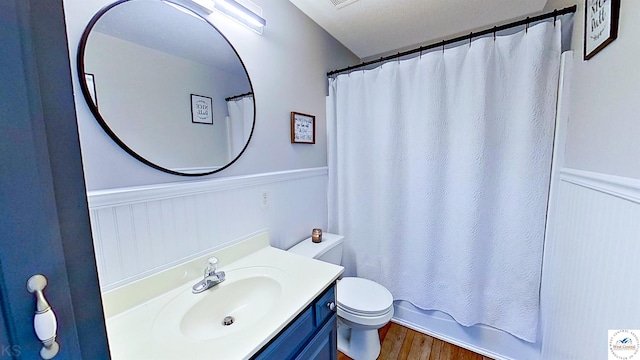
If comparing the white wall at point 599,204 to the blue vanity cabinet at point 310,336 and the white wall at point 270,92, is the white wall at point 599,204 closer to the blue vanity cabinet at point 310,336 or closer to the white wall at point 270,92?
the blue vanity cabinet at point 310,336

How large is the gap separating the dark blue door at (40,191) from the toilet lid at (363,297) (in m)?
1.26

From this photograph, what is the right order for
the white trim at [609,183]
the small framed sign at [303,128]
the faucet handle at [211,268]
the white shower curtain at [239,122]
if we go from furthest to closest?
the small framed sign at [303,128] → the white shower curtain at [239,122] → the faucet handle at [211,268] → the white trim at [609,183]

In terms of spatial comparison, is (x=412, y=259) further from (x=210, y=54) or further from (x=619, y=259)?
(x=210, y=54)

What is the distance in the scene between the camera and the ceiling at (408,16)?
1.51 meters

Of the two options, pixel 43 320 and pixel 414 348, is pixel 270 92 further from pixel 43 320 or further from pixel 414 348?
pixel 414 348

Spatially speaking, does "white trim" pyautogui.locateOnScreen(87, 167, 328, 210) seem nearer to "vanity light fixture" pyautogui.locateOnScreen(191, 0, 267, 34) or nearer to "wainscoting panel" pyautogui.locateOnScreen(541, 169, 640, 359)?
"vanity light fixture" pyautogui.locateOnScreen(191, 0, 267, 34)

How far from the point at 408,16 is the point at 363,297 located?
1.86 metres

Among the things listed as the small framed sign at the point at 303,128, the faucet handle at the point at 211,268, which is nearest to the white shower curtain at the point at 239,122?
the small framed sign at the point at 303,128

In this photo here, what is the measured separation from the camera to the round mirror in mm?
846

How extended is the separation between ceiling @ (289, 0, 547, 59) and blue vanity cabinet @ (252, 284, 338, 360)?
166 cm

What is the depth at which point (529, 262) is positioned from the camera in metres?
1.37

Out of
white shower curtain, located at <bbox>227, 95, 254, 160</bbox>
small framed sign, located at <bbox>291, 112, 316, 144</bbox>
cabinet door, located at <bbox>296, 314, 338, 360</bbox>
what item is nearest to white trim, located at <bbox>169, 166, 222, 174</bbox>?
white shower curtain, located at <bbox>227, 95, 254, 160</bbox>

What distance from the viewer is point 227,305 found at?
105cm

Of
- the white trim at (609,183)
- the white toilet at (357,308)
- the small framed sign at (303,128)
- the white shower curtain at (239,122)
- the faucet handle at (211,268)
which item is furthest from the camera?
the small framed sign at (303,128)
